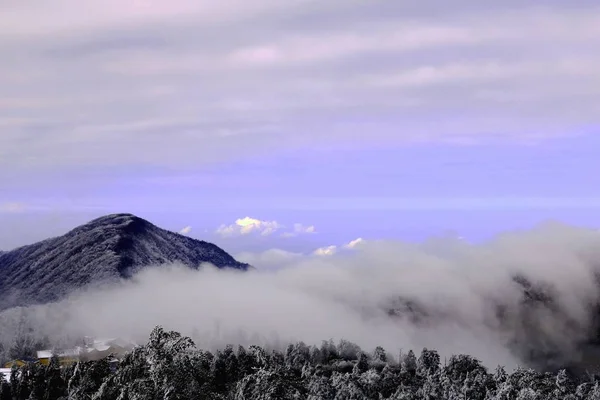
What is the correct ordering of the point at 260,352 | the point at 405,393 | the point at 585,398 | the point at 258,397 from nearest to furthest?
the point at 258,397
the point at 260,352
the point at 405,393
the point at 585,398

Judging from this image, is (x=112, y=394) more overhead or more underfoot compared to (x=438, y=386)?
more overhead

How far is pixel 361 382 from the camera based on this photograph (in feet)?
593

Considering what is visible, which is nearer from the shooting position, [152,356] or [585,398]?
[152,356]

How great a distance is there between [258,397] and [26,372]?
105 m

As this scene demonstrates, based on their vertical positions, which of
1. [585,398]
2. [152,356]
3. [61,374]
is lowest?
[585,398]

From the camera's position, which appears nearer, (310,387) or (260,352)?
(260,352)

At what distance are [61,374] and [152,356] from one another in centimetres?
9510

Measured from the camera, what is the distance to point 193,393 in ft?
312

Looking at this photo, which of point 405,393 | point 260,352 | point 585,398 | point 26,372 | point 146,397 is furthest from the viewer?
point 585,398

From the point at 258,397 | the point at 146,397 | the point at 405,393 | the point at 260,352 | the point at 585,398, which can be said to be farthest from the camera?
the point at 585,398

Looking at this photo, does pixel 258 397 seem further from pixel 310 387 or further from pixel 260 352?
pixel 310 387

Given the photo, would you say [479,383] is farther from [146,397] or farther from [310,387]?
[146,397]

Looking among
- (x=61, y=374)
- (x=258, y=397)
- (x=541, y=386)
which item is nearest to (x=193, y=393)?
(x=258, y=397)

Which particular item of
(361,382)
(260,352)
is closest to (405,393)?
(361,382)
